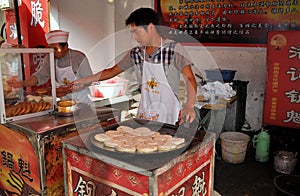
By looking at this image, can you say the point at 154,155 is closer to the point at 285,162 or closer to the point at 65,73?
the point at 65,73

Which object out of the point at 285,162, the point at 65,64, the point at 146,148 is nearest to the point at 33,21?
the point at 65,64

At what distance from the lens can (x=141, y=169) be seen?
1.28 meters

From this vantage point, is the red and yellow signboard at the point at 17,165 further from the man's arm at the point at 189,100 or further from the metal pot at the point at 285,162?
the metal pot at the point at 285,162

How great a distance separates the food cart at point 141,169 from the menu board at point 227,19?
283cm

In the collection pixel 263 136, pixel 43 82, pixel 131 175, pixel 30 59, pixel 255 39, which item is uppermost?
pixel 255 39

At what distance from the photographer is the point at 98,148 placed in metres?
1.50

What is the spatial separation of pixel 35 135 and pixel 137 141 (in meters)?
0.66

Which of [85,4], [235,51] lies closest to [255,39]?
[235,51]

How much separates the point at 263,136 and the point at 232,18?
177 cm

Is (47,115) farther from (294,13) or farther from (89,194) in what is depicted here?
(294,13)

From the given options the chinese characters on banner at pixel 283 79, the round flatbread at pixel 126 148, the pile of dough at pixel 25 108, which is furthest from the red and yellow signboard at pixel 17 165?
the chinese characters on banner at pixel 283 79

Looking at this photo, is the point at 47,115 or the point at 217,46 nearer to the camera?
the point at 47,115

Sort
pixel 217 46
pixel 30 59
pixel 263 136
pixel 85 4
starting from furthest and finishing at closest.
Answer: pixel 85 4 < pixel 217 46 < pixel 263 136 < pixel 30 59

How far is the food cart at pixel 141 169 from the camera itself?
1313 millimetres
